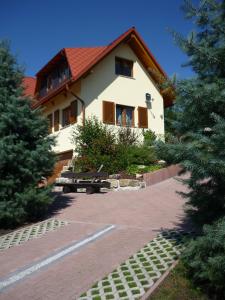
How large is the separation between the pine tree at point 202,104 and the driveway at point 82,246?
1893 millimetres

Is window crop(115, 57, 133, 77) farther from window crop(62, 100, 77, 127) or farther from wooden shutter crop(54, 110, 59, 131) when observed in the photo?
wooden shutter crop(54, 110, 59, 131)

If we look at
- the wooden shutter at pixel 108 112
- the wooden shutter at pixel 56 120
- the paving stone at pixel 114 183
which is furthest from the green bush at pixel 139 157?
the wooden shutter at pixel 56 120

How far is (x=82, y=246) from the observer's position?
21.7 feet

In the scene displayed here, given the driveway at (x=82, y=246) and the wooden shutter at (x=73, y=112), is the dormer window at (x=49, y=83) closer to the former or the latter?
the wooden shutter at (x=73, y=112)

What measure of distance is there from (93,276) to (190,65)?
3471 millimetres

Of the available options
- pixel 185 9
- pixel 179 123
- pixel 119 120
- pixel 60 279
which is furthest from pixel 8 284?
pixel 119 120

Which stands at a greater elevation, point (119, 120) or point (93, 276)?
point (119, 120)

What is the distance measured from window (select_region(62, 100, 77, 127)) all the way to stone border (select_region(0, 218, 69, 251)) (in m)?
11.6

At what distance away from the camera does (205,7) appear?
4809 mm

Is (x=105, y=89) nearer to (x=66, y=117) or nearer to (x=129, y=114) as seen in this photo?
(x=129, y=114)

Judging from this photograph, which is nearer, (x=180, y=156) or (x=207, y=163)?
(x=207, y=163)

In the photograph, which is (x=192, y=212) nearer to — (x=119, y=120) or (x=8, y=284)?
(x=8, y=284)

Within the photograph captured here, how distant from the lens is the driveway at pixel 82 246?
4902 millimetres

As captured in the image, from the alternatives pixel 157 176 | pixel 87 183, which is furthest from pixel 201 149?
pixel 157 176
